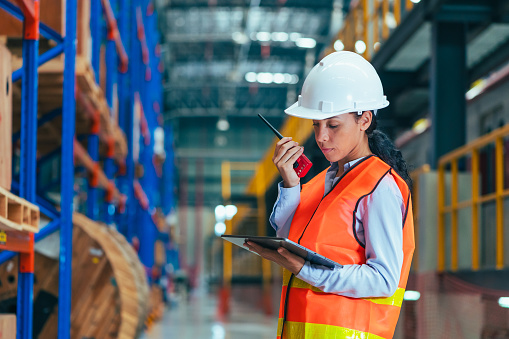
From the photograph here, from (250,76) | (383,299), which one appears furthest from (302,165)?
(250,76)

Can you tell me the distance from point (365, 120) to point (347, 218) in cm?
41

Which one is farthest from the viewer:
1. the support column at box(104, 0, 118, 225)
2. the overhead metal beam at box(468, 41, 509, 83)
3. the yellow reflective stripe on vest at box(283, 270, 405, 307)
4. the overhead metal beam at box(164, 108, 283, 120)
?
the overhead metal beam at box(164, 108, 283, 120)

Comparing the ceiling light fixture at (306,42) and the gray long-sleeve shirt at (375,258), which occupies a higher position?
the ceiling light fixture at (306,42)

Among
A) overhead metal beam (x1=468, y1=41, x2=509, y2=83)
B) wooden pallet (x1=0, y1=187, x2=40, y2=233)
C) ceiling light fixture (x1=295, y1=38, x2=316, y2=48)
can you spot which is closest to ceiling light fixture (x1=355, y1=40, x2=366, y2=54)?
overhead metal beam (x1=468, y1=41, x2=509, y2=83)

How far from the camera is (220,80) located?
3441 centimetres

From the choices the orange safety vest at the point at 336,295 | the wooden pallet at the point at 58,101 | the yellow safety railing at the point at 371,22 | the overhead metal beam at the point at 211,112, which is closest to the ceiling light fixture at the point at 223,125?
the overhead metal beam at the point at 211,112

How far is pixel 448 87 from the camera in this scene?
9141mm

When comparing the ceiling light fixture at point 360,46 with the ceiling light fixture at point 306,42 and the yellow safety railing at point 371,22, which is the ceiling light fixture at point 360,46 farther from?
the ceiling light fixture at point 306,42

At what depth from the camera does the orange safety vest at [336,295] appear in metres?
2.40

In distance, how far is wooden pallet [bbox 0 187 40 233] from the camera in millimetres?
3682

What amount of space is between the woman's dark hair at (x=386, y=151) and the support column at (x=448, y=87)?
646 cm

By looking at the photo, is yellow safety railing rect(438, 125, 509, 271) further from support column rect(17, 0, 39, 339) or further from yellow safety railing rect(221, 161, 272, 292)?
yellow safety railing rect(221, 161, 272, 292)

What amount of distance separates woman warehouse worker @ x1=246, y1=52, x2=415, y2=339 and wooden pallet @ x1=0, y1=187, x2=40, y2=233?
A: 5.43ft

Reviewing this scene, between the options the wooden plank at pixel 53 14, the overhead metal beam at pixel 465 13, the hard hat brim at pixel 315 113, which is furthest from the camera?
the overhead metal beam at pixel 465 13
